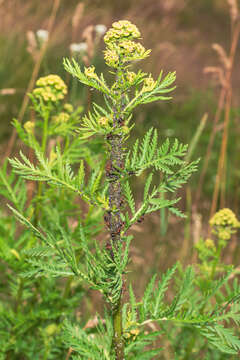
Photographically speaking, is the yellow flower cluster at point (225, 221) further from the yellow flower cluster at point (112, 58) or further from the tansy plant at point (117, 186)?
the yellow flower cluster at point (112, 58)

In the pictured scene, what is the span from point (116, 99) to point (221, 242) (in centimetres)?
102

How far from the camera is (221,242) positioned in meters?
1.71

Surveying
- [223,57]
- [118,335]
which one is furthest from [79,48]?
[118,335]

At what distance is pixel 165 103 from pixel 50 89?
4.81m

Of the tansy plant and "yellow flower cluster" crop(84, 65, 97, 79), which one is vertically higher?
"yellow flower cluster" crop(84, 65, 97, 79)

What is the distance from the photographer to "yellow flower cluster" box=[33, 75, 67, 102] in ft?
5.15

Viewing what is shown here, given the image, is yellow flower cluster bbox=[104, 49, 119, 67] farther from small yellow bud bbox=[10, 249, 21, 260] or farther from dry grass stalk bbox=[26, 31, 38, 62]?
dry grass stalk bbox=[26, 31, 38, 62]

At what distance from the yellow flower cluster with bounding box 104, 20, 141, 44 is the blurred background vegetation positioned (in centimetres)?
54

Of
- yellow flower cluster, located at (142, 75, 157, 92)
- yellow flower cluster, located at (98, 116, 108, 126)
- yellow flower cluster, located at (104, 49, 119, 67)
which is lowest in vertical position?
yellow flower cluster, located at (98, 116, 108, 126)

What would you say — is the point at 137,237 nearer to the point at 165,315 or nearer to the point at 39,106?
the point at 39,106

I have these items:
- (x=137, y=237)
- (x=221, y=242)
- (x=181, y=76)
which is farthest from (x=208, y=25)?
(x=221, y=242)

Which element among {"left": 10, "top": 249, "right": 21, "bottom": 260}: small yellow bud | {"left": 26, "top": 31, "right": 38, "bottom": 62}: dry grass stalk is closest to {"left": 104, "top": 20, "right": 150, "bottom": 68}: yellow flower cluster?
{"left": 10, "top": 249, "right": 21, "bottom": 260}: small yellow bud

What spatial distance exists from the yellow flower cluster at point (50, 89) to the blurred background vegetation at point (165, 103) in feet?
0.81

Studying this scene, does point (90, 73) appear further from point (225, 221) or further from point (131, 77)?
point (225, 221)
